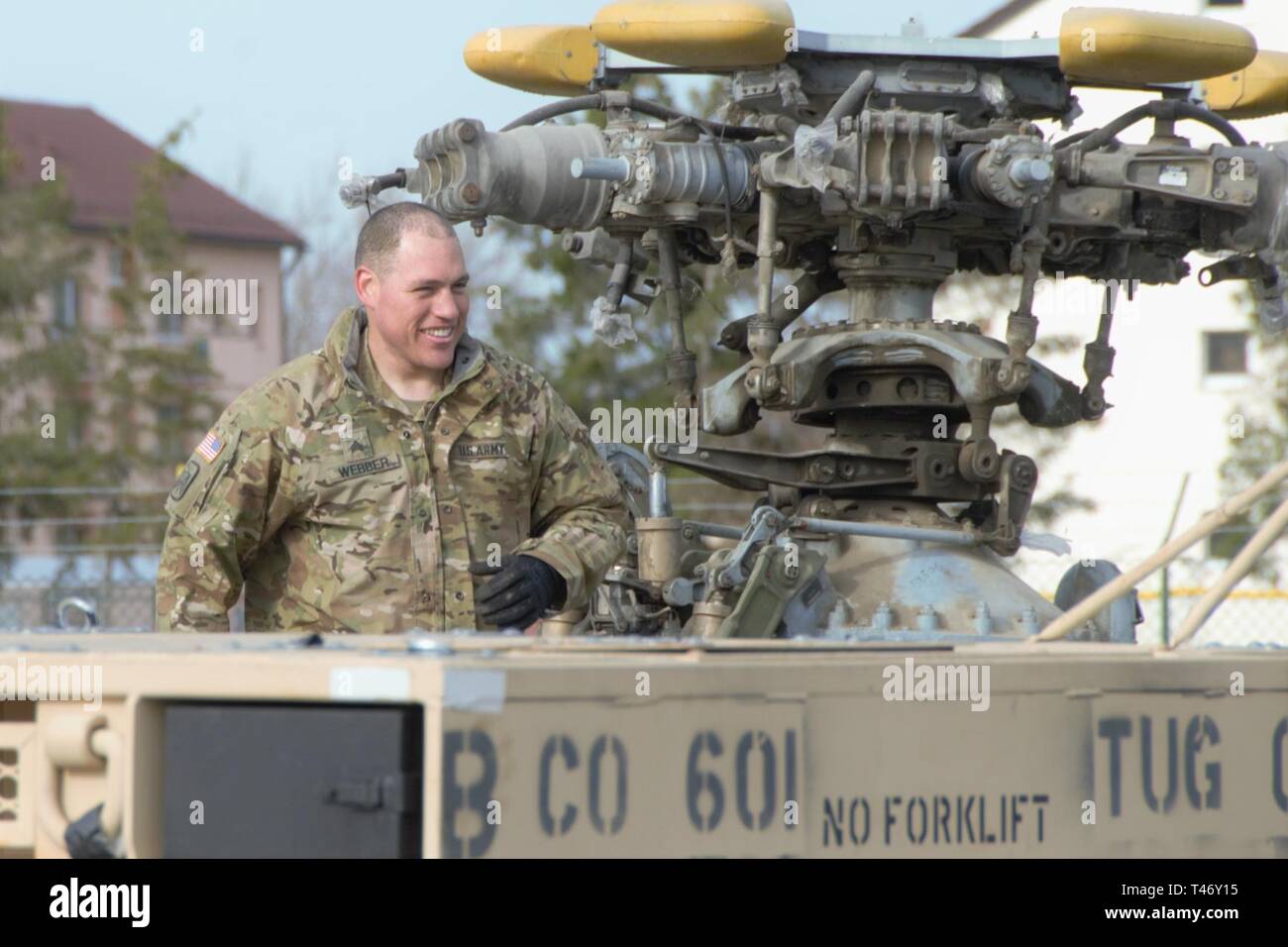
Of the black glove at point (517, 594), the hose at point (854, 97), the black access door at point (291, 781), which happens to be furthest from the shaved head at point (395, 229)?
the black access door at point (291, 781)

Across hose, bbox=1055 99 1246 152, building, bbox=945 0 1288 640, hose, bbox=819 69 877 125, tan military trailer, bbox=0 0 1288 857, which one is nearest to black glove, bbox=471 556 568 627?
tan military trailer, bbox=0 0 1288 857

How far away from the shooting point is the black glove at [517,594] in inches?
222

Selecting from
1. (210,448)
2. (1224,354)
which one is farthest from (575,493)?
(1224,354)

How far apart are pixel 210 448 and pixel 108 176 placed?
4734cm

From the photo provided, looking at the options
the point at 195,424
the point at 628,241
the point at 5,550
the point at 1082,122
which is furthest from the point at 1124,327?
the point at 628,241

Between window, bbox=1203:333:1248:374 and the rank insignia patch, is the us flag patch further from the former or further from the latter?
window, bbox=1203:333:1248:374

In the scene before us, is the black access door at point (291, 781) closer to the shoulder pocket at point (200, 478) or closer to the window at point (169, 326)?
the shoulder pocket at point (200, 478)

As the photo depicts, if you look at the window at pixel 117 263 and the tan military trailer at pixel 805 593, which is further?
the window at pixel 117 263

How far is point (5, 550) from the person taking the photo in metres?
15.2

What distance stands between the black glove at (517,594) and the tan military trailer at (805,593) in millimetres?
470

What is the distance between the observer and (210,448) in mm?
5879
